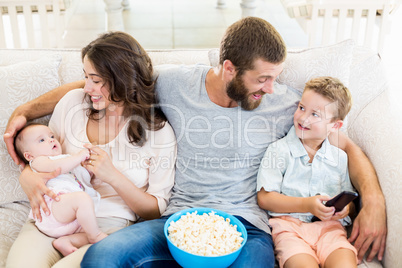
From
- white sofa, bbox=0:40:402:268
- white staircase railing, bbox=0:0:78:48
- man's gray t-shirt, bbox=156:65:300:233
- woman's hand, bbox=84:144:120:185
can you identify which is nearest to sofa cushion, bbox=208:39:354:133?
white sofa, bbox=0:40:402:268

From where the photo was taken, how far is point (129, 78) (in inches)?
61.7

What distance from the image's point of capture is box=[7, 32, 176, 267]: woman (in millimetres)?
1535

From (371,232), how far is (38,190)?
1159 mm

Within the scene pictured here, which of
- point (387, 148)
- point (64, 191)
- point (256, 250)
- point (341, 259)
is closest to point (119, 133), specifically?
point (64, 191)

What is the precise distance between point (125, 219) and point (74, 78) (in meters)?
0.70

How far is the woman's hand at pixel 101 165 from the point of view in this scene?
150 centimetres

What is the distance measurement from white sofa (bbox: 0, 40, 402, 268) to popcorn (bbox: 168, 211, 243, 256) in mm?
501

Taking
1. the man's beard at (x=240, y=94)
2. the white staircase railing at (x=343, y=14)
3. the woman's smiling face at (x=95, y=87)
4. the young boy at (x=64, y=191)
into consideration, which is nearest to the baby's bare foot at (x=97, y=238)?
the young boy at (x=64, y=191)

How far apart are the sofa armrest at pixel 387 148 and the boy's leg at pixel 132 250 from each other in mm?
725

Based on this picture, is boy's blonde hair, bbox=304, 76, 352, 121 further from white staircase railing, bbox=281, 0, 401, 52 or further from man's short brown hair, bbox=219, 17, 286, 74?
white staircase railing, bbox=281, 0, 401, 52

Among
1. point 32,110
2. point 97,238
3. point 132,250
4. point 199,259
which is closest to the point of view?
point 199,259

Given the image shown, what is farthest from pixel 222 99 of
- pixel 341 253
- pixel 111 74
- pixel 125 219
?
pixel 341 253

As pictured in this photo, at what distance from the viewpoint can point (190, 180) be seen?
5.39 feet

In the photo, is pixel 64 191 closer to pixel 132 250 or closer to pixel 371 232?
pixel 132 250
